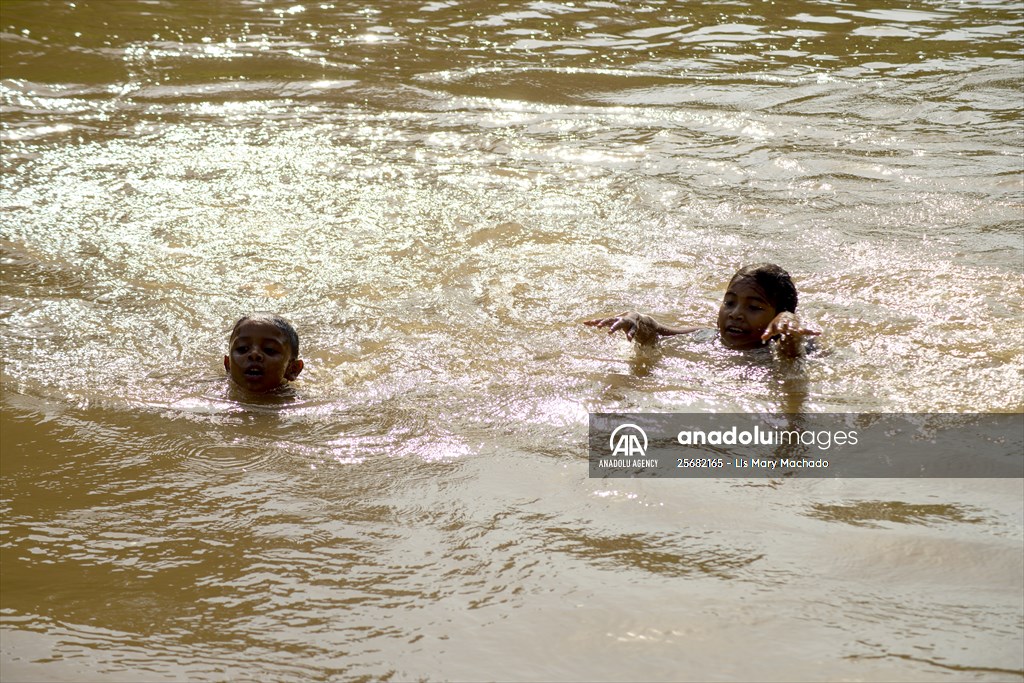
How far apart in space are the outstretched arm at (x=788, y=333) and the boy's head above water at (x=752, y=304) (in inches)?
7.1

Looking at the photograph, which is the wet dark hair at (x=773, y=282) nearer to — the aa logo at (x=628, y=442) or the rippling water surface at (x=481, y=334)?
the rippling water surface at (x=481, y=334)

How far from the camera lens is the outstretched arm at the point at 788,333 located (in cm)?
570

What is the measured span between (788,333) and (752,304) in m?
0.65

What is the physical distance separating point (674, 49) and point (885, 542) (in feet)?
32.1

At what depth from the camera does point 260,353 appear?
5.77m

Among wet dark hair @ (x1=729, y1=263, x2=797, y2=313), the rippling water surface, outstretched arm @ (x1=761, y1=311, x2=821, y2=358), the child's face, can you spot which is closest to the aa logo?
the rippling water surface

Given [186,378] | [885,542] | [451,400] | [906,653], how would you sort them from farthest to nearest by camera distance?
[186,378], [451,400], [885,542], [906,653]

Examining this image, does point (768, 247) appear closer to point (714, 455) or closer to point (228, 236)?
point (714, 455)

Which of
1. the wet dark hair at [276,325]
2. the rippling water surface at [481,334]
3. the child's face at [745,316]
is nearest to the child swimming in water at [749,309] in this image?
the child's face at [745,316]

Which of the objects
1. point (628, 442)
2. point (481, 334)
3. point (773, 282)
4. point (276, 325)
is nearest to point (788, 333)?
point (773, 282)

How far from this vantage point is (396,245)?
25.4 ft

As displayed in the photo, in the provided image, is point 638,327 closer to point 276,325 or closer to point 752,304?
point 752,304

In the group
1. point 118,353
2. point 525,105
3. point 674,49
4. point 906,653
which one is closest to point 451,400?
point 118,353

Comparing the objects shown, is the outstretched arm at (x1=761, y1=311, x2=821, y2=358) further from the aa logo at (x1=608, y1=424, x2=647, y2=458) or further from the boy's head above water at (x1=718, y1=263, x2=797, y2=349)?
the aa logo at (x1=608, y1=424, x2=647, y2=458)
